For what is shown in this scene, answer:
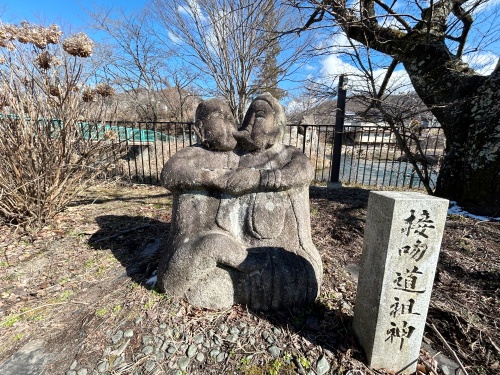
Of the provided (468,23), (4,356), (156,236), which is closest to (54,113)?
(156,236)

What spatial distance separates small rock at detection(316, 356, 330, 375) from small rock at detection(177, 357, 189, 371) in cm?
89

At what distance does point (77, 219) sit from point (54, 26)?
2.82m

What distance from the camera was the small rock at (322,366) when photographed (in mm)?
1753

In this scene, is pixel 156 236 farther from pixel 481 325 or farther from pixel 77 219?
pixel 481 325

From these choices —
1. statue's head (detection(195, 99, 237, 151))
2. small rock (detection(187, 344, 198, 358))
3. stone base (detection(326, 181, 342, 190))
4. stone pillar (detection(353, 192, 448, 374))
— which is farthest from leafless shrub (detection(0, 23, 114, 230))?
stone base (detection(326, 181, 342, 190))

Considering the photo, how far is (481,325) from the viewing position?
86.6 inches

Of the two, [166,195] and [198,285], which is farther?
[166,195]

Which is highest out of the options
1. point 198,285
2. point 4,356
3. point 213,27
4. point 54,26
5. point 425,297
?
point 213,27

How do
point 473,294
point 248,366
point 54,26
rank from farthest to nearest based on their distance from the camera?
1. point 54,26
2. point 473,294
3. point 248,366

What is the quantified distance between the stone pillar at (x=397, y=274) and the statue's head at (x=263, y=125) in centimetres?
110

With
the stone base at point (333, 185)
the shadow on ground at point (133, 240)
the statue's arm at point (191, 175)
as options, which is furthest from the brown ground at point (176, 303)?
the stone base at point (333, 185)

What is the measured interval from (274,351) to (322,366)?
33cm

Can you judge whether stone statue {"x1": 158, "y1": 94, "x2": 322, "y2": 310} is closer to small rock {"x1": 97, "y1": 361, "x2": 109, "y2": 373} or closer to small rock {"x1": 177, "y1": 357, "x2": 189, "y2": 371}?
small rock {"x1": 177, "y1": 357, "x2": 189, "y2": 371}

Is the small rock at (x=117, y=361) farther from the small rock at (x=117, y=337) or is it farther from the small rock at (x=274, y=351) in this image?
the small rock at (x=274, y=351)
